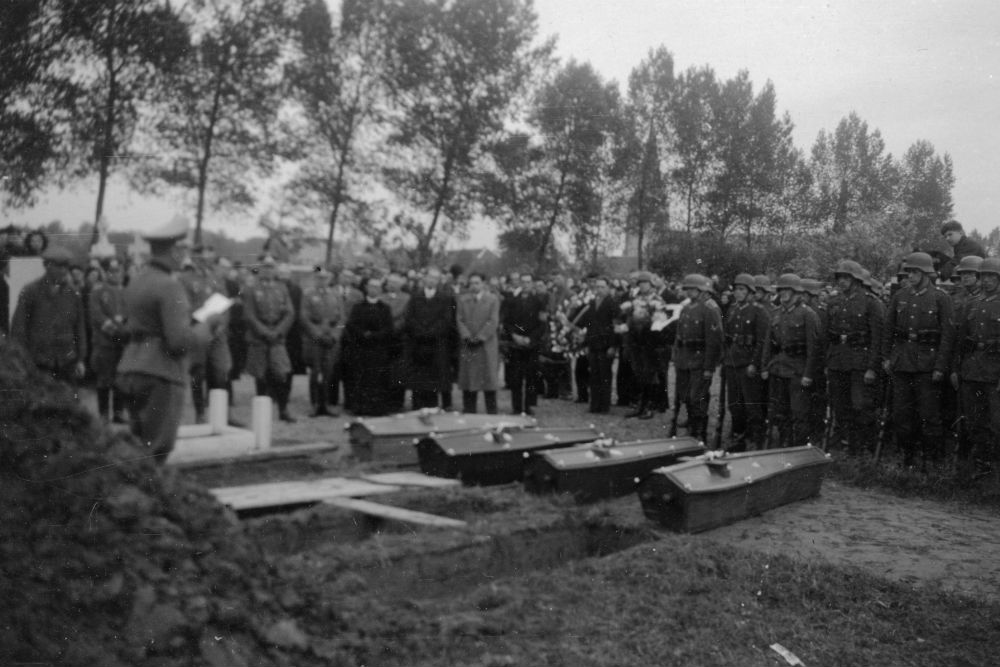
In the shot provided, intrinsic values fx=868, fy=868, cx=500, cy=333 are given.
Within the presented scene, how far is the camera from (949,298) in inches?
293

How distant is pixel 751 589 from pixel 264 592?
261cm

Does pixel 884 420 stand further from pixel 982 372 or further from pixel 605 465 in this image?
pixel 605 465

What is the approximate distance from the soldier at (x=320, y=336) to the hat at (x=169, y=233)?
5.70 metres

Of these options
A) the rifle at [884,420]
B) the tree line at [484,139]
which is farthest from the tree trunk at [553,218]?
the rifle at [884,420]

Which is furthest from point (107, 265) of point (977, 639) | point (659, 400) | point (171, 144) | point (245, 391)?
point (659, 400)

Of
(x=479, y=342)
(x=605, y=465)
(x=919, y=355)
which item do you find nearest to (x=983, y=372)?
(x=919, y=355)

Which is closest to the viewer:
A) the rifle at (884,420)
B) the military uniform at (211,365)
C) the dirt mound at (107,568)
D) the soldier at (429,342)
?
the dirt mound at (107,568)

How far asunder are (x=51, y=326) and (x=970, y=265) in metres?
6.86

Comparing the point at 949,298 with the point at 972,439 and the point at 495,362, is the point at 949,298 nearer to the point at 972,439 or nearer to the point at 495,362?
the point at 972,439

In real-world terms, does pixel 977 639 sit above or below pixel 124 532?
below

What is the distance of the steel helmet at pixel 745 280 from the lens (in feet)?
29.6

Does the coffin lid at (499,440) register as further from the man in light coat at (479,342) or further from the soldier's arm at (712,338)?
the man in light coat at (479,342)

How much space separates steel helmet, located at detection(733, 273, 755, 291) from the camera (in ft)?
29.6

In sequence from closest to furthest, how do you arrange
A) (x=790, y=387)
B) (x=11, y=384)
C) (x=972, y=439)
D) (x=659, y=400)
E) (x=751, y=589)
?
(x=11, y=384)
(x=751, y=589)
(x=972, y=439)
(x=790, y=387)
(x=659, y=400)
